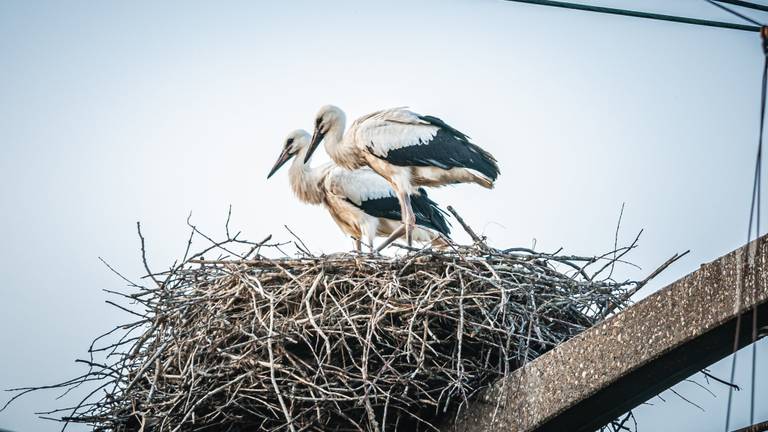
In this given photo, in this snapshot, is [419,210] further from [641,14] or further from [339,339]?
[641,14]

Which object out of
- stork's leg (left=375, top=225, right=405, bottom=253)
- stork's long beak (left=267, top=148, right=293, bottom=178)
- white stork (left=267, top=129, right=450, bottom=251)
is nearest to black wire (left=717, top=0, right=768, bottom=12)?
stork's leg (left=375, top=225, right=405, bottom=253)

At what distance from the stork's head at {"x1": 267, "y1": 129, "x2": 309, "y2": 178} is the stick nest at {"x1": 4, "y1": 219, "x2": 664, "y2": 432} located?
3.17m

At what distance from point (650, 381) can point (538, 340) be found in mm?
700

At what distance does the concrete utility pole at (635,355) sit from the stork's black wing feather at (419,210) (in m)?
3.59

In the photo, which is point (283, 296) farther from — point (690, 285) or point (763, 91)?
point (763, 91)

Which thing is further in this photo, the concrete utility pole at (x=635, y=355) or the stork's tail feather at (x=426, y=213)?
the stork's tail feather at (x=426, y=213)

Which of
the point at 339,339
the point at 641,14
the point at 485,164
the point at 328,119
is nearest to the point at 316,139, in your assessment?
the point at 328,119

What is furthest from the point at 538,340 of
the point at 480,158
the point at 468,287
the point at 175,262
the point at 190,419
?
the point at 480,158

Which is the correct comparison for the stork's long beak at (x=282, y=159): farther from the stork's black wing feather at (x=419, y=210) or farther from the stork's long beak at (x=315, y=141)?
the stork's black wing feather at (x=419, y=210)

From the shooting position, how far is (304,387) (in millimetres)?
3717

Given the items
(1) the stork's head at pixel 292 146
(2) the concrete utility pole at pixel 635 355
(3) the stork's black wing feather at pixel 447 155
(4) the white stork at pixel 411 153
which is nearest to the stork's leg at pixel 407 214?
(4) the white stork at pixel 411 153

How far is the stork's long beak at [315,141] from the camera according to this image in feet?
23.7

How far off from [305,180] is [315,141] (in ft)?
1.10

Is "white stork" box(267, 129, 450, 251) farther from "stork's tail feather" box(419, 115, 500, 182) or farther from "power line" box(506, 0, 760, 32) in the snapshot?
"power line" box(506, 0, 760, 32)
